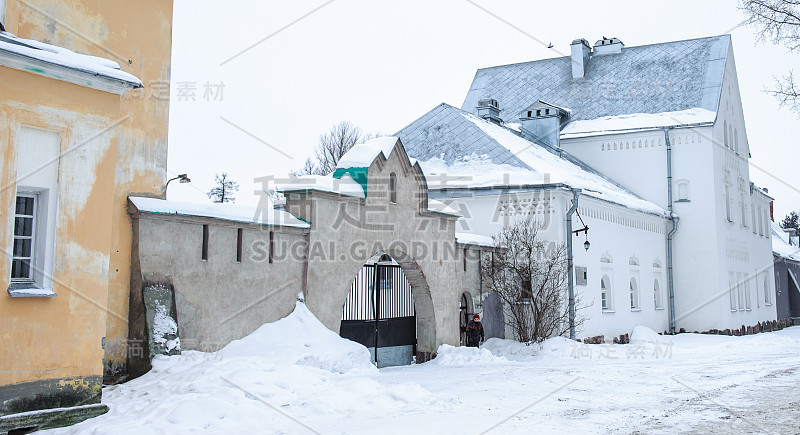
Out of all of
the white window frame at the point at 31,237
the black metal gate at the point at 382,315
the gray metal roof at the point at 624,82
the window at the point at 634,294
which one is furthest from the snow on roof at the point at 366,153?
the gray metal roof at the point at 624,82

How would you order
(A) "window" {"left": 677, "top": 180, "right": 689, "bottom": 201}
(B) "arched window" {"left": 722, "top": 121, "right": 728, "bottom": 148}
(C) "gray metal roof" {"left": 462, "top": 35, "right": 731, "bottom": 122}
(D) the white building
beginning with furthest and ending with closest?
(B) "arched window" {"left": 722, "top": 121, "right": 728, "bottom": 148}
(C) "gray metal roof" {"left": 462, "top": 35, "right": 731, "bottom": 122}
(A) "window" {"left": 677, "top": 180, "right": 689, "bottom": 201}
(D) the white building

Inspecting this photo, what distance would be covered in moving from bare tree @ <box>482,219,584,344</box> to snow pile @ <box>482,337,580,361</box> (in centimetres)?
41

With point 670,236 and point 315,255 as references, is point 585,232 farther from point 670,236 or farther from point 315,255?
point 315,255

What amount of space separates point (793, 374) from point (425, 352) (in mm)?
7150

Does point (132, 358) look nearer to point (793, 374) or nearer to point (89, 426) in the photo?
point (89, 426)

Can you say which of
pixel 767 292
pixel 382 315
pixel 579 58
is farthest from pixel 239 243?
pixel 767 292

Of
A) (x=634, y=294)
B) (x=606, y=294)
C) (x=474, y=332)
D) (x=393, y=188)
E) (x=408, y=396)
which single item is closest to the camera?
(x=408, y=396)

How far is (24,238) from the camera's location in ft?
26.5

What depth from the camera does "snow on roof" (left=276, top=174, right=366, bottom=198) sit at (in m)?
→ 13.1

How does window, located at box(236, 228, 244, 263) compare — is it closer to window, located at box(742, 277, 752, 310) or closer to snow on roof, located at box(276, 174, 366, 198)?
snow on roof, located at box(276, 174, 366, 198)

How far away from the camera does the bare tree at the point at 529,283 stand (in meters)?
19.1

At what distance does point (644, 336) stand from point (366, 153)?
42.6 ft

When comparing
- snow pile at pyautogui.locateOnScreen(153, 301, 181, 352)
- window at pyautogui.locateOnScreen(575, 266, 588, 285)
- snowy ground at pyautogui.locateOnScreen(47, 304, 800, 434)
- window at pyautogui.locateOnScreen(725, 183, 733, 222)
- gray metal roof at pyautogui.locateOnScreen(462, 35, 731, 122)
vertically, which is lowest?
snowy ground at pyautogui.locateOnScreen(47, 304, 800, 434)

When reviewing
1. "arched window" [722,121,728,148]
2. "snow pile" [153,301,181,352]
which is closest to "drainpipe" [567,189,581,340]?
"snow pile" [153,301,181,352]
